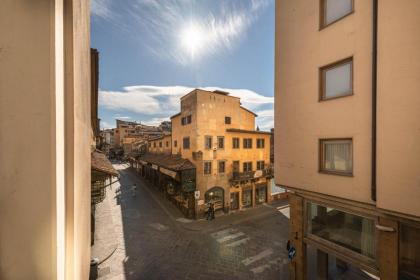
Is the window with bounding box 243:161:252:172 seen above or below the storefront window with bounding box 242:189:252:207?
above

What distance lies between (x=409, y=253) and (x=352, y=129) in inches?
148

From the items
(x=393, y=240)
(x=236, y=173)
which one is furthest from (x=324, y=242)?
(x=236, y=173)

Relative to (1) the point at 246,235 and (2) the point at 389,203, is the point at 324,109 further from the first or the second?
(1) the point at 246,235

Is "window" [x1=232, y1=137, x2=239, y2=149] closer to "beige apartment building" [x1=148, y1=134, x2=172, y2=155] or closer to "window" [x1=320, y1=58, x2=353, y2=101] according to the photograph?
"beige apartment building" [x1=148, y1=134, x2=172, y2=155]

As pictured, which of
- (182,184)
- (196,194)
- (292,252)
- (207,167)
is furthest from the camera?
(207,167)

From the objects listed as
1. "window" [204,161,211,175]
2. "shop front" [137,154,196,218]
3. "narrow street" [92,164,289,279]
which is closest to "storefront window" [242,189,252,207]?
"narrow street" [92,164,289,279]

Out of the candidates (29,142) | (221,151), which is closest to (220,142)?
(221,151)

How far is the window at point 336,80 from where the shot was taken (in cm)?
658

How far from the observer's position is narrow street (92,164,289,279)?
34.2 feet

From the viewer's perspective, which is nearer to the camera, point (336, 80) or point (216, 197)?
point (336, 80)

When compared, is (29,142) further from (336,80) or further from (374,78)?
(336,80)

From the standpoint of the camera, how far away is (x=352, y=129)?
20.9ft

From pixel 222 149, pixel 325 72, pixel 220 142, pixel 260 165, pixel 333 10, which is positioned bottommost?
pixel 260 165

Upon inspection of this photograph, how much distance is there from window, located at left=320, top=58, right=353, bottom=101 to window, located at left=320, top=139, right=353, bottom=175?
1.64 m
